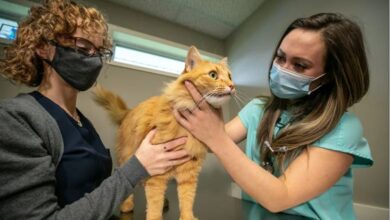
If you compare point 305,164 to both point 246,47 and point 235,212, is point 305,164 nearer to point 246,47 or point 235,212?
point 235,212

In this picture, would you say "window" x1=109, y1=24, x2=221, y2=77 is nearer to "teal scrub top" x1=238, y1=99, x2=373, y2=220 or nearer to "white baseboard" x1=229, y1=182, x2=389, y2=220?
"teal scrub top" x1=238, y1=99, x2=373, y2=220

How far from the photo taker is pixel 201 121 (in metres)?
0.88

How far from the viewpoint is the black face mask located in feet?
2.74

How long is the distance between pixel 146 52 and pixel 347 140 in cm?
141

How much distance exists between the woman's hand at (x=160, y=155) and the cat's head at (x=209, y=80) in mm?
192

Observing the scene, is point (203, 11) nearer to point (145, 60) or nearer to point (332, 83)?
point (145, 60)

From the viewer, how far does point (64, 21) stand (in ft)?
2.73

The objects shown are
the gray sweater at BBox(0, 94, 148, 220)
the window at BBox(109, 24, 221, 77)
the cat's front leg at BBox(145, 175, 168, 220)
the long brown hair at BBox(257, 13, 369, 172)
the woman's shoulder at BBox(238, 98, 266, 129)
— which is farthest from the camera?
the window at BBox(109, 24, 221, 77)

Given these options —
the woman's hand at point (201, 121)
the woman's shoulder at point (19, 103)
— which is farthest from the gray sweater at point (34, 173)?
the woman's hand at point (201, 121)

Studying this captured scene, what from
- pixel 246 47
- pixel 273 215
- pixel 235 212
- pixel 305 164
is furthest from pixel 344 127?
pixel 246 47

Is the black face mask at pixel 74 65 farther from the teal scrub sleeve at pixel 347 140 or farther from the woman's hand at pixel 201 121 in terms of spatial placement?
the teal scrub sleeve at pixel 347 140

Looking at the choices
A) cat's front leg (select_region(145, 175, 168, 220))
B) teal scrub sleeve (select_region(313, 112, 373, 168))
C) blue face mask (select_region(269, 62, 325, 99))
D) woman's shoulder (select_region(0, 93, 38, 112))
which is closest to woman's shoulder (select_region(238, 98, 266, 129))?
blue face mask (select_region(269, 62, 325, 99))

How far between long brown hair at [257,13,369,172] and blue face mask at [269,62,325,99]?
0.08 metres

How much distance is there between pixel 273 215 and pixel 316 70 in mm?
632
